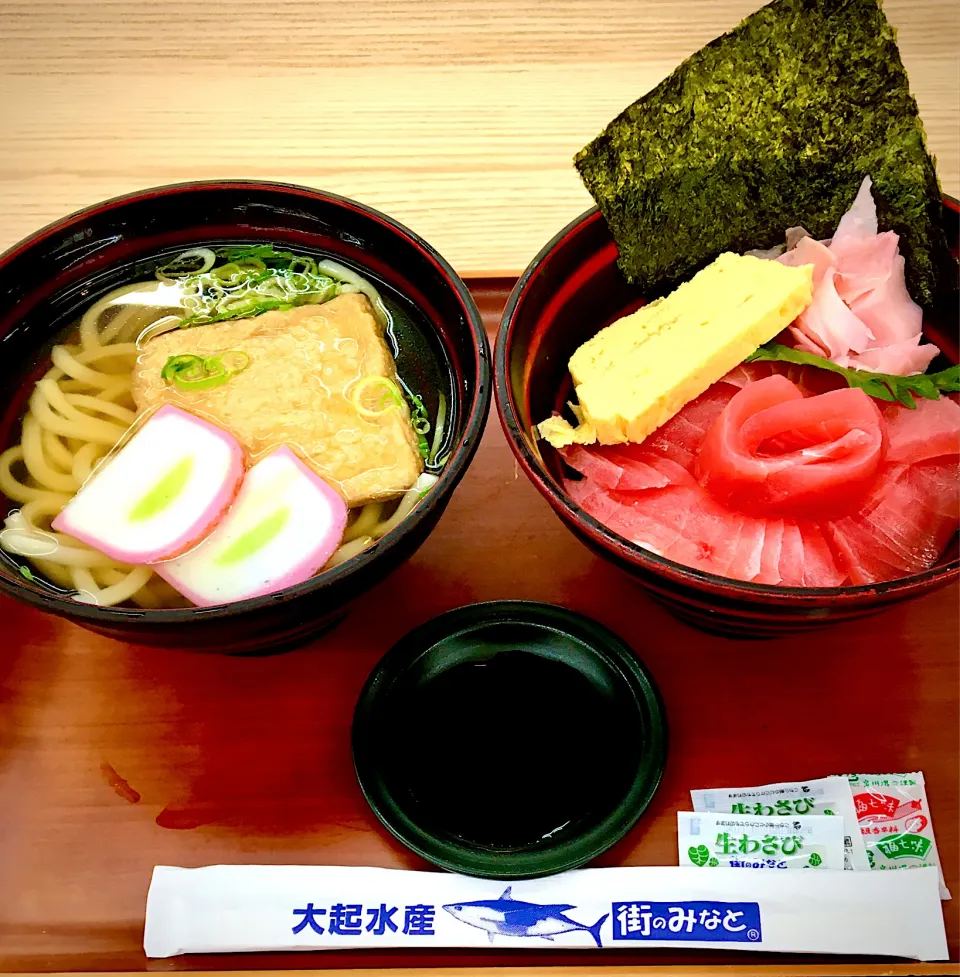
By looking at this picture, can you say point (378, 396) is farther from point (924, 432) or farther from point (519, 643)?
point (924, 432)

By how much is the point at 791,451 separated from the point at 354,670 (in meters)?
0.63

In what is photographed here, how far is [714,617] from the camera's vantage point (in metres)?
1.00

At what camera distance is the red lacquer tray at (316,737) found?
101 centimetres

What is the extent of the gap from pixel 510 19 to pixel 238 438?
131cm

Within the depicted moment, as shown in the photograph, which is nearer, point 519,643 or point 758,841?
→ point 758,841

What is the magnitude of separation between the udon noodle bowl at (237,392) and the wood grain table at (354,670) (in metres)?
0.15

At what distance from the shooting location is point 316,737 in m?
1.11

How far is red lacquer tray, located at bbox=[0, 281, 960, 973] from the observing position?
3.31 ft

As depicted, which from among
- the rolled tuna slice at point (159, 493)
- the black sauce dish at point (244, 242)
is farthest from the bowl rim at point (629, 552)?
the rolled tuna slice at point (159, 493)

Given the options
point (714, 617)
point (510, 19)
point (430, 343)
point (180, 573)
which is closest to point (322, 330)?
point (430, 343)

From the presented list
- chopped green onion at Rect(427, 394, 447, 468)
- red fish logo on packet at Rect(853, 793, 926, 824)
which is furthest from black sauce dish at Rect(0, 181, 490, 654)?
red fish logo on packet at Rect(853, 793, 926, 824)

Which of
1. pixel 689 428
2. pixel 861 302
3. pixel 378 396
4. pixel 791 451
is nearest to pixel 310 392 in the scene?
pixel 378 396

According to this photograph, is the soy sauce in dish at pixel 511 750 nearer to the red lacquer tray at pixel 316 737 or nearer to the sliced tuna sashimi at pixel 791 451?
the red lacquer tray at pixel 316 737

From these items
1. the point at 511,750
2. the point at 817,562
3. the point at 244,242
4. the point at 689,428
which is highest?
the point at 244,242
